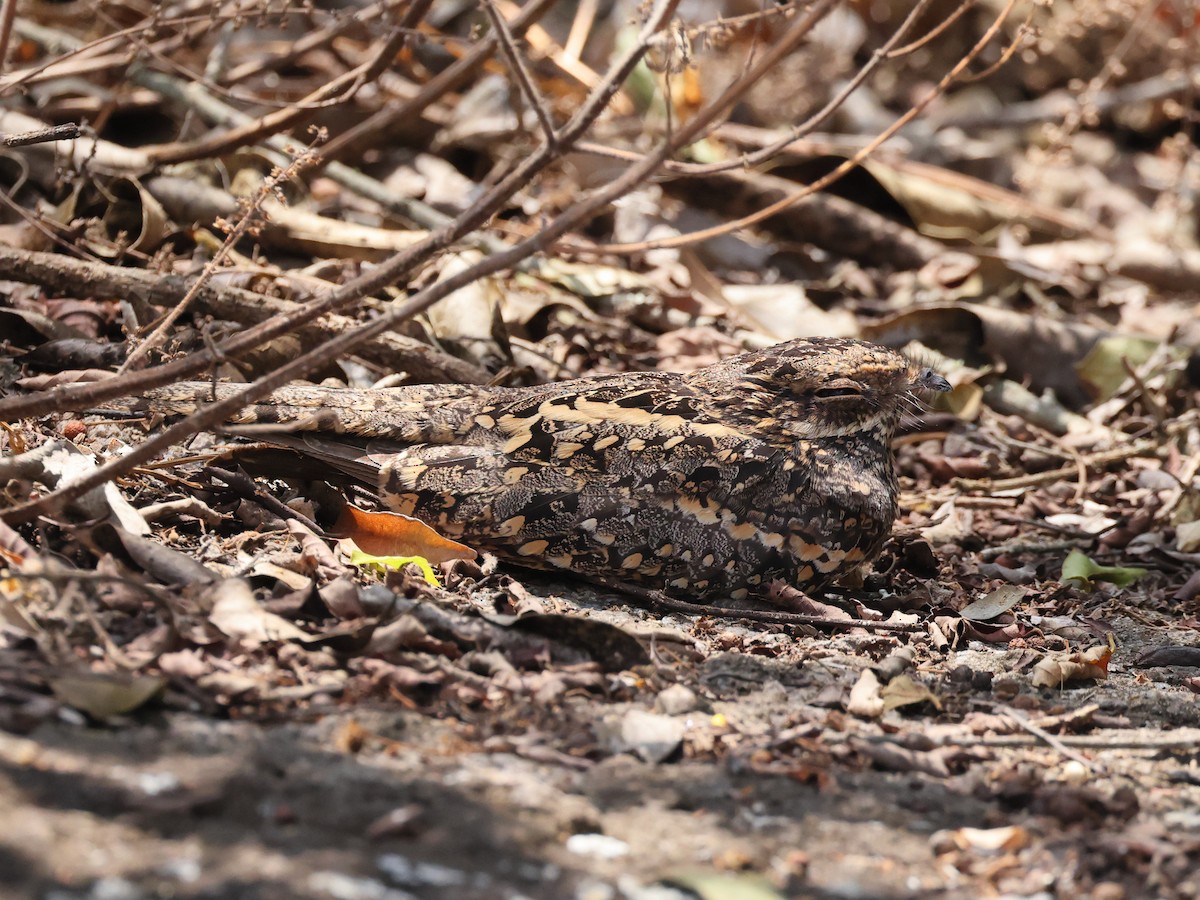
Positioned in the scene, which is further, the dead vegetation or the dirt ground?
the dead vegetation

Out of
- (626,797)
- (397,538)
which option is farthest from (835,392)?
(626,797)

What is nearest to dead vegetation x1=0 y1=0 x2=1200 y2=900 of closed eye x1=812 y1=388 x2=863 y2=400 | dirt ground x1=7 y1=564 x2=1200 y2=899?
dirt ground x1=7 y1=564 x2=1200 y2=899

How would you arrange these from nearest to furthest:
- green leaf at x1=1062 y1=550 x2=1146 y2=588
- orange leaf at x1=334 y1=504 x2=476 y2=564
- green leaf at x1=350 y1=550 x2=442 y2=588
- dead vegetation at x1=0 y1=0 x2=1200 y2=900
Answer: dead vegetation at x1=0 y1=0 x2=1200 y2=900 → green leaf at x1=350 y1=550 x2=442 y2=588 → orange leaf at x1=334 y1=504 x2=476 y2=564 → green leaf at x1=1062 y1=550 x2=1146 y2=588

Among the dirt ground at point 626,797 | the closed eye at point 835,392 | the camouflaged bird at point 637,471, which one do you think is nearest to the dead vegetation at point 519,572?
the dirt ground at point 626,797

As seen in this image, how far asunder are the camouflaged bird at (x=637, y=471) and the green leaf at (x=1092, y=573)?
2.40 ft

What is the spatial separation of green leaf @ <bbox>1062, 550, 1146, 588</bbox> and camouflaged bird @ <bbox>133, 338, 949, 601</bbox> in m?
0.73

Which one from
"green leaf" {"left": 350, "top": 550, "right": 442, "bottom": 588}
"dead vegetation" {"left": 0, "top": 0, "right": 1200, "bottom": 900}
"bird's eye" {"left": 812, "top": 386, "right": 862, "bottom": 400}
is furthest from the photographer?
"bird's eye" {"left": 812, "top": 386, "right": 862, "bottom": 400}

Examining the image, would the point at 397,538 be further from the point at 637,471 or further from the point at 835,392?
the point at 835,392

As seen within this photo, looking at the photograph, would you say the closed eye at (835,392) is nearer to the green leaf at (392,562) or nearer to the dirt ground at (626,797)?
the dirt ground at (626,797)

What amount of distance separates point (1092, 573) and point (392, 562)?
2417 millimetres

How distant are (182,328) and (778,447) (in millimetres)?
2305

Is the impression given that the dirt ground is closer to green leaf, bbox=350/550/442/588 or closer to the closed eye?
green leaf, bbox=350/550/442/588

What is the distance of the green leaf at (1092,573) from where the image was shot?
4.33 m

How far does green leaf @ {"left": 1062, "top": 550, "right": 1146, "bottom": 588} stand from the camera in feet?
14.2
